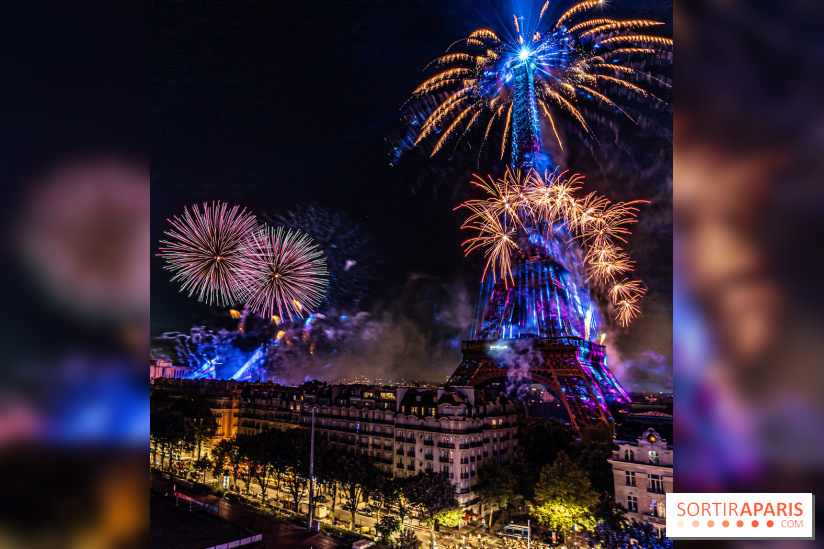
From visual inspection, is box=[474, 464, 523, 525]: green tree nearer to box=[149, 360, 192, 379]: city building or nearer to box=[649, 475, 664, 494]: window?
box=[649, 475, 664, 494]: window

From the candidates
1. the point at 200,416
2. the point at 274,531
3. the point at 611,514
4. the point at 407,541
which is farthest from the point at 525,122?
the point at 200,416

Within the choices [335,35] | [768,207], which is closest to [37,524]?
[768,207]

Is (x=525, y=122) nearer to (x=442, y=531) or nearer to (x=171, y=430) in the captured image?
(x=442, y=531)

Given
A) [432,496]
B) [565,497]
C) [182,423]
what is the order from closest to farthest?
1. [565,497]
2. [432,496]
3. [182,423]

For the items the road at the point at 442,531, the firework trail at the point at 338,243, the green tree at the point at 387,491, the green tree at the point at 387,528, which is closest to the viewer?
the green tree at the point at 387,528

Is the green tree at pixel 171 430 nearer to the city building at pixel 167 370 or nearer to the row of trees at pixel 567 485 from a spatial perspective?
the city building at pixel 167 370

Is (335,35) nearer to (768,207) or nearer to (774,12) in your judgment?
(774,12)

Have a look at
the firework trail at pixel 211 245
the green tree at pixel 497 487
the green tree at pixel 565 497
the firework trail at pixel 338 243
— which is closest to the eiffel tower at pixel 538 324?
the green tree at pixel 565 497
